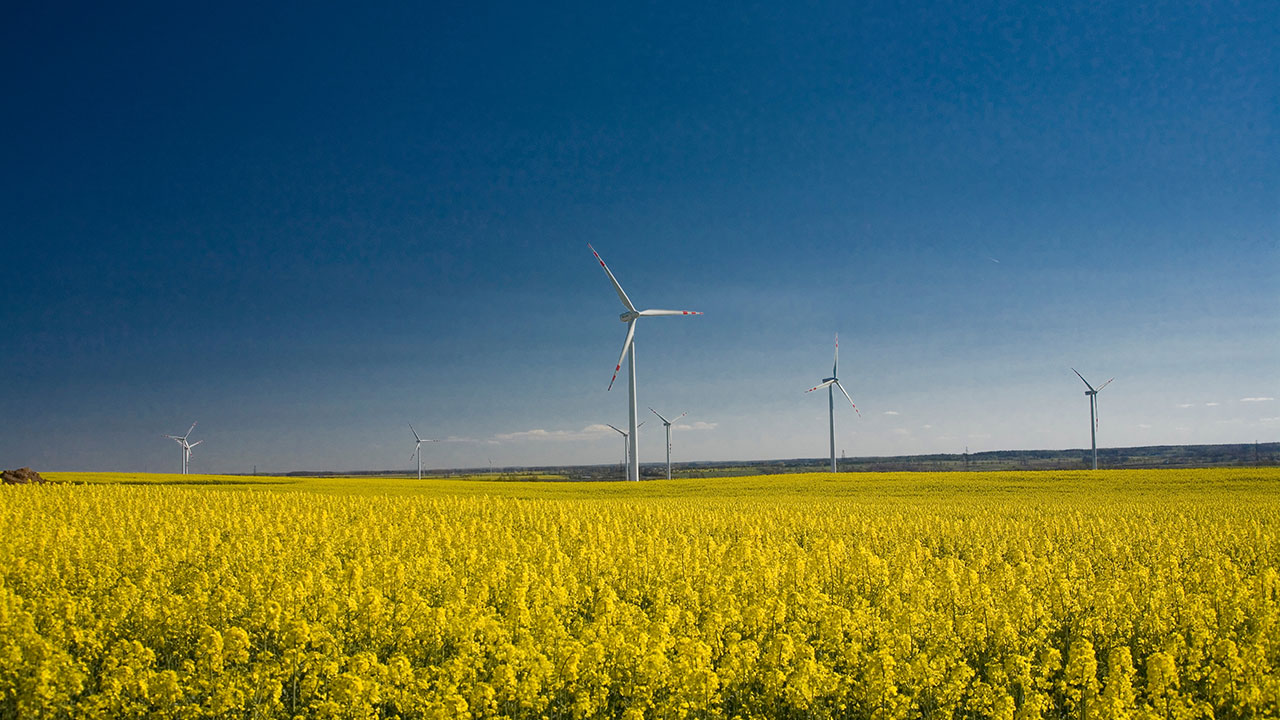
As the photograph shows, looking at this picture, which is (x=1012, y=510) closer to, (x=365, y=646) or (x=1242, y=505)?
(x=1242, y=505)

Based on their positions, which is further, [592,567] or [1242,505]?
[1242,505]

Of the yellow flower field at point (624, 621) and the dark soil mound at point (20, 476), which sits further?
the dark soil mound at point (20, 476)

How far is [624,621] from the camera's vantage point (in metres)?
9.95

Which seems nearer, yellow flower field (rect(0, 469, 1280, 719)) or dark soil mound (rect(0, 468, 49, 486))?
yellow flower field (rect(0, 469, 1280, 719))

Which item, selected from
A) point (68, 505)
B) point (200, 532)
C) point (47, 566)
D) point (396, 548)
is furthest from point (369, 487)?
point (47, 566)

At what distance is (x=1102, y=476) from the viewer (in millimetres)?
49562

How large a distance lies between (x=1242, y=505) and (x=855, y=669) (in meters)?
31.5

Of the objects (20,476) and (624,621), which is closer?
(624,621)

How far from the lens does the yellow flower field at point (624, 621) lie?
723 centimetres

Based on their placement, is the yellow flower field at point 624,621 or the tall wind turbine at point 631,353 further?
the tall wind turbine at point 631,353

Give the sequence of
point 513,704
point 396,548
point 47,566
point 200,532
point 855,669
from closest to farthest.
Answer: point 513,704, point 855,669, point 47,566, point 396,548, point 200,532

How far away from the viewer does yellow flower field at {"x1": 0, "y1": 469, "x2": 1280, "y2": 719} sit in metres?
7.23

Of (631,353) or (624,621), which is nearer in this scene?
(624,621)

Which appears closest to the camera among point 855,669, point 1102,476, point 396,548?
point 855,669
